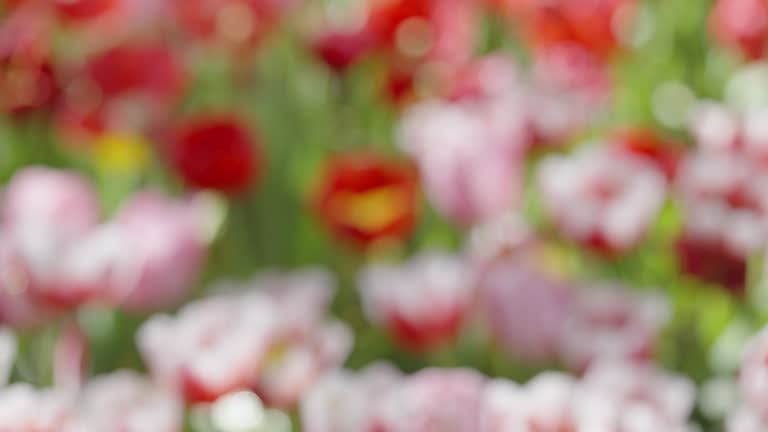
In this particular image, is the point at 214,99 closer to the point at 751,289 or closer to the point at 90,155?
the point at 90,155

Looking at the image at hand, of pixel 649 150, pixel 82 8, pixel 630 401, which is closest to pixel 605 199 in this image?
pixel 649 150

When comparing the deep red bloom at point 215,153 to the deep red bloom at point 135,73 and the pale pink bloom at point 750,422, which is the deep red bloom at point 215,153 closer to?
the deep red bloom at point 135,73

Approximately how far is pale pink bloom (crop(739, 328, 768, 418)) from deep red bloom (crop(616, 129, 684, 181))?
0.92ft

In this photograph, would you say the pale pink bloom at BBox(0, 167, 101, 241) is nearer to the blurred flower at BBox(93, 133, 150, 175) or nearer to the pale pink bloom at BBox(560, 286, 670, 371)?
the blurred flower at BBox(93, 133, 150, 175)

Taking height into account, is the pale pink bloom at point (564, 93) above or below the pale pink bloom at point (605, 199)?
above

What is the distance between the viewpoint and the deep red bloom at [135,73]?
3.14 ft

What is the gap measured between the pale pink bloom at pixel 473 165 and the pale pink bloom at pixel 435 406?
0.26m

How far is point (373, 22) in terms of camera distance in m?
1.00

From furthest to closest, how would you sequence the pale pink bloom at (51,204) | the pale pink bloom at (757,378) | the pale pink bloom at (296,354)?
the pale pink bloom at (51,204)
the pale pink bloom at (296,354)
the pale pink bloom at (757,378)

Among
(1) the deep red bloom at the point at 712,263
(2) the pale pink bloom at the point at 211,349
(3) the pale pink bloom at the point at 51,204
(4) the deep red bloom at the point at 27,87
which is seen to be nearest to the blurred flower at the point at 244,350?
(2) the pale pink bloom at the point at 211,349

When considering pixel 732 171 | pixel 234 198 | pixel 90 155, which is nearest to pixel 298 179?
pixel 234 198

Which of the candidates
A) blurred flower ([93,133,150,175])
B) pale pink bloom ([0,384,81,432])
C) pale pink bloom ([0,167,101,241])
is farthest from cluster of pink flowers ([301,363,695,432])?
blurred flower ([93,133,150,175])

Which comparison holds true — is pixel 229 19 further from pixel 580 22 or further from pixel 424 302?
pixel 424 302

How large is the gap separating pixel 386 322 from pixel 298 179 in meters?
0.25
